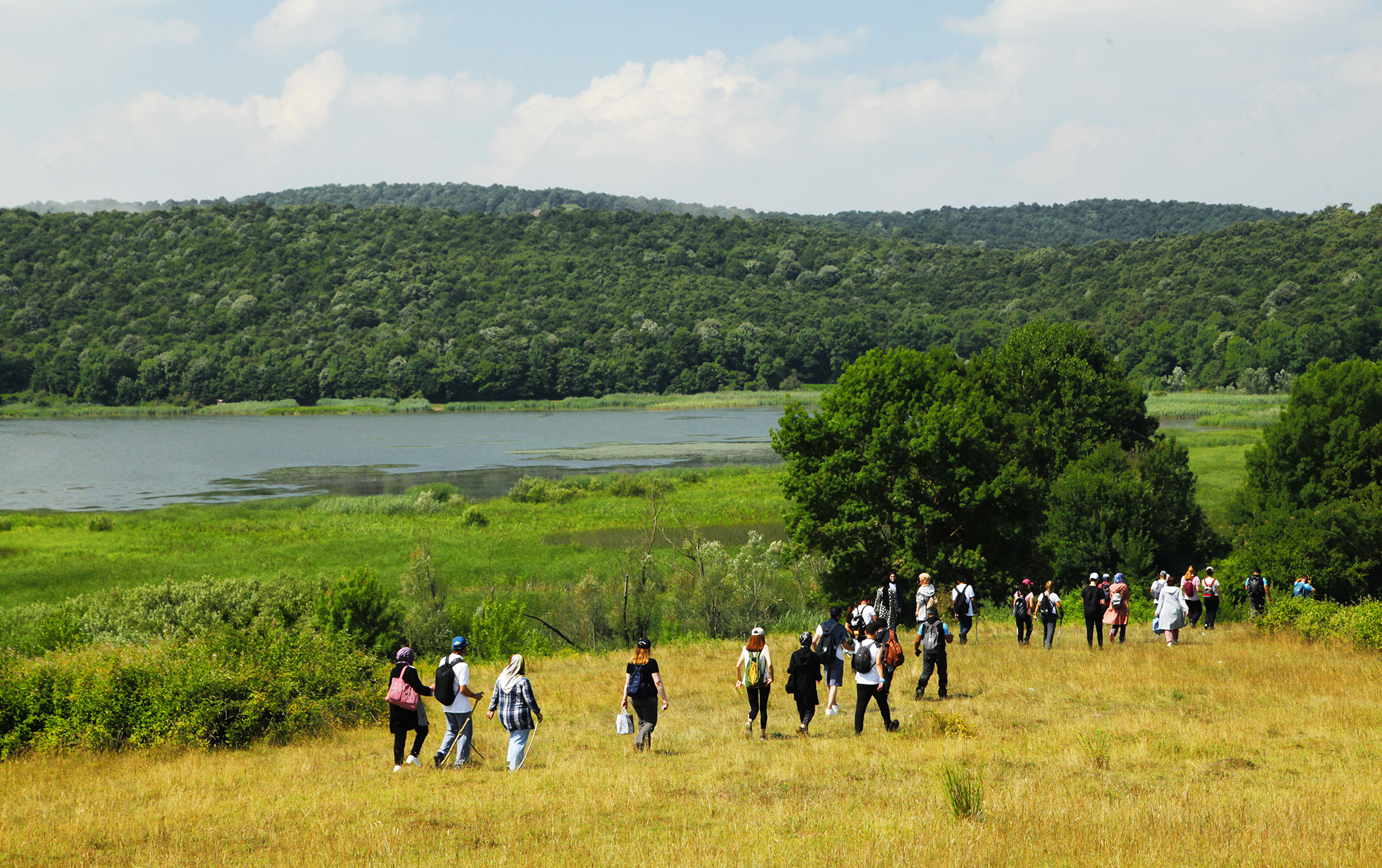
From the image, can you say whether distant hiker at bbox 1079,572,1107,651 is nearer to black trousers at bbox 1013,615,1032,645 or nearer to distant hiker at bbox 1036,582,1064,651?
distant hiker at bbox 1036,582,1064,651

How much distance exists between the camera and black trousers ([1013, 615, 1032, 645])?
79.2ft

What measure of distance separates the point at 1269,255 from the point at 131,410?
185 m

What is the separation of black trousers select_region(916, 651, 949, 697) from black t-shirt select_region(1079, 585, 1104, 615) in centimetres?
724

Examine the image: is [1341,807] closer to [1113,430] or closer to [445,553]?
[1113,430]

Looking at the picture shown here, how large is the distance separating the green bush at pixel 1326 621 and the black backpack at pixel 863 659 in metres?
14.4

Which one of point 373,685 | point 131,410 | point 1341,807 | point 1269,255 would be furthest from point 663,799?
point 1269,255

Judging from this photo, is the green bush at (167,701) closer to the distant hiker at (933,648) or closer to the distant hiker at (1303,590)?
the distant hiker at (933,648)

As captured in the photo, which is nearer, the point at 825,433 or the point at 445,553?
the point at 825,433

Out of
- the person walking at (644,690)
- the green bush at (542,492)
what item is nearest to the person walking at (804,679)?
the person walking at (644,690)

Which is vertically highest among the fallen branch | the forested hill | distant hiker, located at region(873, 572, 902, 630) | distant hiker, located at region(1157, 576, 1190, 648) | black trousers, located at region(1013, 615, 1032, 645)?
the forested hill

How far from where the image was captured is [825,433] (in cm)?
3641

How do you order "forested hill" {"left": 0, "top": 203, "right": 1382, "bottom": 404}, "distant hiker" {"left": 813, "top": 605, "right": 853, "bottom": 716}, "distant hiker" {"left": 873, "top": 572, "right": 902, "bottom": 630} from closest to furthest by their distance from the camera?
"distant hiker" {"left": 813, "top": 605, "right": 853, "bottom": 716}
"distant hiker" {"left": 873, "top": 572, "right": 902, "bottom": 630}
"forested hill" {"left": 0, "top": 203, "right": 1382, "bottom": 404}

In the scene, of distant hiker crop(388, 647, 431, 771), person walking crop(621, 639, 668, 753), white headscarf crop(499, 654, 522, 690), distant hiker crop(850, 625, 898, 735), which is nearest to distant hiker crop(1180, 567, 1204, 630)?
distant hiker crop(850, 625, 898, 735)

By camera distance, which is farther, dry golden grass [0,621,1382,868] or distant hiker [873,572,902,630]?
distant hiker [873,572,902,630]
